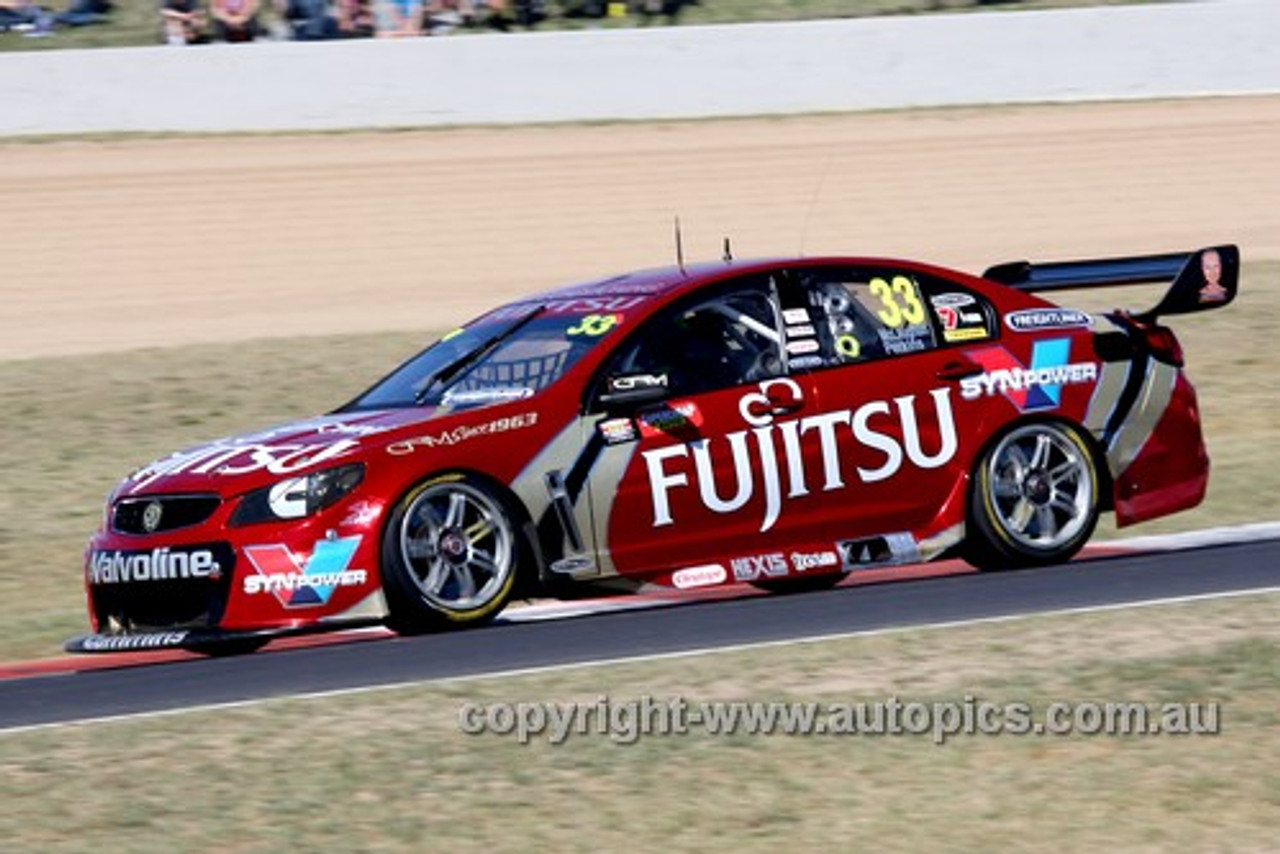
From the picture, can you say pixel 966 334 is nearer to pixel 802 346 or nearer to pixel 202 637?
pixel 802 346

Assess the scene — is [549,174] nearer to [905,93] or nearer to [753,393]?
[905,93]

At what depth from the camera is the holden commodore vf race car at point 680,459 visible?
367 inches

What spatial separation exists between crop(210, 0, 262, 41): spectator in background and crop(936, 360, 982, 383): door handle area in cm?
1526

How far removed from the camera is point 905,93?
2612cm

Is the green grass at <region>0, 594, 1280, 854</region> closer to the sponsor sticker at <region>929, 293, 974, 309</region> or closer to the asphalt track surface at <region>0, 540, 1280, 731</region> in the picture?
the asphalt track surface at <region>0, 540, 1280, 731</region>

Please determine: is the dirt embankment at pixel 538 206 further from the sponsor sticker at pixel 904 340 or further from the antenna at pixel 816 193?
the sponsor sticker at pixel 904 340

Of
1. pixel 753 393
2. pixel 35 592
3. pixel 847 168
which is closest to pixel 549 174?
pixel 847 168

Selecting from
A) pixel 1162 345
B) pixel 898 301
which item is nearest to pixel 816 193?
pixel 1162 345

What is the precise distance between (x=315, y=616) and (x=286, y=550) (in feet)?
0.83

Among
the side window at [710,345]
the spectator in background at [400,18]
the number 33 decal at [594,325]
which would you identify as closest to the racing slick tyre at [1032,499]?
the side window at [710,345]

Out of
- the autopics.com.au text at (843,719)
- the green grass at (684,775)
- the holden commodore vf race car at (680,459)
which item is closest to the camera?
the green grass at (684,775)

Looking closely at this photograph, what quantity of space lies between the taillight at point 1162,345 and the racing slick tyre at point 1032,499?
2.09ft

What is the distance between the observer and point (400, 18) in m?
25.0

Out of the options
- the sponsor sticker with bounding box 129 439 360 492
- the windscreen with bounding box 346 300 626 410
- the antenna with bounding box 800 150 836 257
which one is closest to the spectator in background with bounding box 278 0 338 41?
the antenna with bounding box 800 150 836 257
